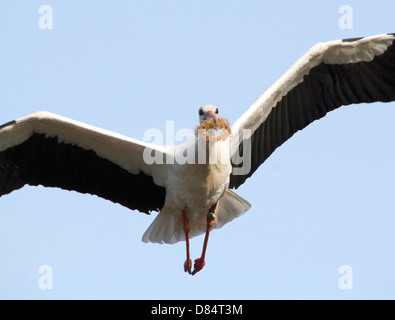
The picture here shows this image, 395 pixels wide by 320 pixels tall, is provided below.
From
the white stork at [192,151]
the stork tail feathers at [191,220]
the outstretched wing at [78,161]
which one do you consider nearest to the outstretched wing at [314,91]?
the white stork at [192,151]

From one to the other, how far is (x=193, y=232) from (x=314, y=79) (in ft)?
7.23

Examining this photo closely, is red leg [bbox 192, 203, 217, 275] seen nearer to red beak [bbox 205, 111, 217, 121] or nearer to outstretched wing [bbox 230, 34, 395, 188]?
outstretched wing [bbox 230, 34, 395, 188]

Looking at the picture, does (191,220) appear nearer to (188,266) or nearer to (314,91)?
(188,266)

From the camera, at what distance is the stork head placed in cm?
1012

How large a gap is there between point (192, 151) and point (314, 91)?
1882 mm

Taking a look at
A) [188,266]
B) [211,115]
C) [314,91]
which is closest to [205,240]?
[188,266]

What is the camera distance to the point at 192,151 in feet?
34.0

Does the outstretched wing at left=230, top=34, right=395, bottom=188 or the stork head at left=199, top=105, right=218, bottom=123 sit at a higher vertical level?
the outstretched wing at left=230, top=34, right=395, bottom=188

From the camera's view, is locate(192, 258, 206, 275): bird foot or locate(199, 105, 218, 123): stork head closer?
locate(199, 105, 218, 123): stork head

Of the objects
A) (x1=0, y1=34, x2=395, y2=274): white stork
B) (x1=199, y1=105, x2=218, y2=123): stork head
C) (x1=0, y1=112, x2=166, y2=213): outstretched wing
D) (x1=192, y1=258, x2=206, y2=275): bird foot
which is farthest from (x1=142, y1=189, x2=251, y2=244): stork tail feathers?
(x1=199, y1=105, x2=218, y2=123): stork head

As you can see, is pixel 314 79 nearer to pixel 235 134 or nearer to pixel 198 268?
pixel 235 134

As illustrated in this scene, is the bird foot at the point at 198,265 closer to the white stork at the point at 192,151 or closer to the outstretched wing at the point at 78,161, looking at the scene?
the white stork at the point at 192,151

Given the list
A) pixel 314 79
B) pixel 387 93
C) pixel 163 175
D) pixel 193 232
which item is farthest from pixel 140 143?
pixel 387 93

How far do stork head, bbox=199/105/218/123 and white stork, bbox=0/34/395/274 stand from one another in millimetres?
345
